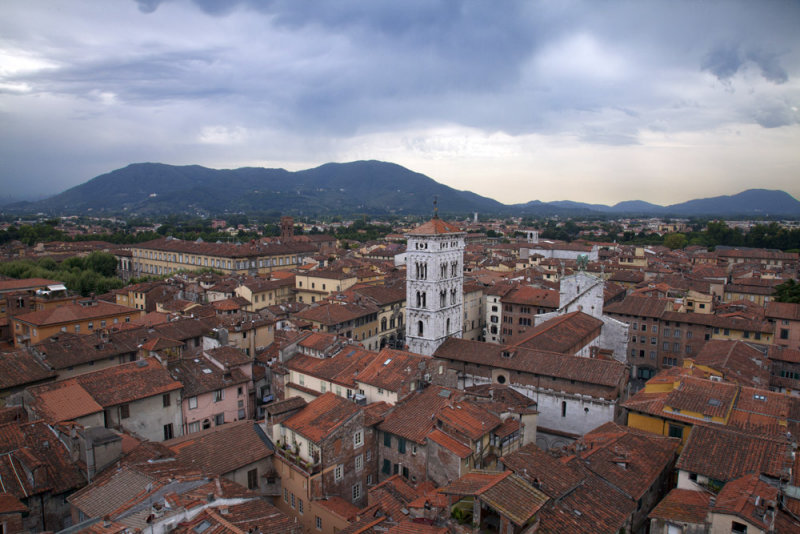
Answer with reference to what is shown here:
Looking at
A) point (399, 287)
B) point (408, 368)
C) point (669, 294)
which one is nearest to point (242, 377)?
point (408, 368)

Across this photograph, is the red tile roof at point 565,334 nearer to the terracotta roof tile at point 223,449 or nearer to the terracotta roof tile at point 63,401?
the terracotta roof tile at point 223,449

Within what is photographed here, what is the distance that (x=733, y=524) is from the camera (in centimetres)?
1712

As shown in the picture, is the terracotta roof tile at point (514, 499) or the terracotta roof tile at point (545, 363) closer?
the terracotta roof tile at point (514, 499)

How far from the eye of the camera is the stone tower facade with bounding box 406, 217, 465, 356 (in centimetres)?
4888

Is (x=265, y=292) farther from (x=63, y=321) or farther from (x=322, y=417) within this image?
(x=322, y=417)

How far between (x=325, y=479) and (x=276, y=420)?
4.66 meters

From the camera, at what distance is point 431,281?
161 feet

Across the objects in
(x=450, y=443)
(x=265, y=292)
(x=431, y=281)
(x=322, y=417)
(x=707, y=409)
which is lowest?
(x=265, y=292)

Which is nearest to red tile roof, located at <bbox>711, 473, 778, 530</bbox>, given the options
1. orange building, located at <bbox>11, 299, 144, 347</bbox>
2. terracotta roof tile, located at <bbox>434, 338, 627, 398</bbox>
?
terracotta roof tile, located at <bbox>434, 338, 627, 398</bbox>

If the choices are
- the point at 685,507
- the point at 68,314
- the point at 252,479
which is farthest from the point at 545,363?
the point at 68,314

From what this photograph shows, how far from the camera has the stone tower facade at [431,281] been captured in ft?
160

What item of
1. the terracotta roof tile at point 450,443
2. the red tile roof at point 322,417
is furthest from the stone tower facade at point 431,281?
the terracotta roof tile at point 450,443

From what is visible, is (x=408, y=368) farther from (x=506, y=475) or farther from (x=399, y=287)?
(x=399, y=287)

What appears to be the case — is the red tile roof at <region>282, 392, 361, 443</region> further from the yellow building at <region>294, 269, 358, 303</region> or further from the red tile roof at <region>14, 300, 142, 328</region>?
the yellow building at <region>294, 269, 358, 303</region>
